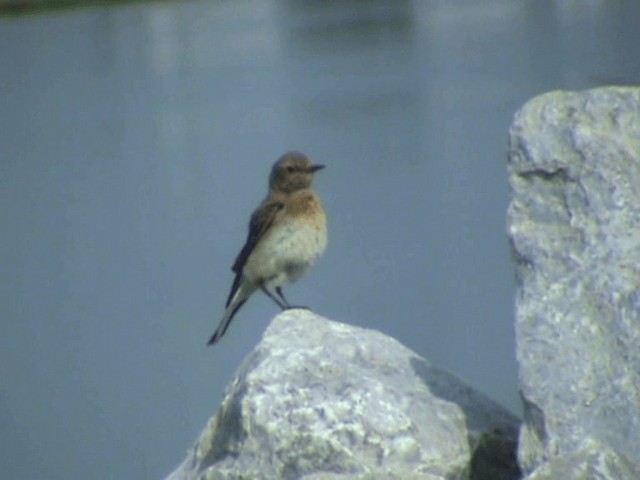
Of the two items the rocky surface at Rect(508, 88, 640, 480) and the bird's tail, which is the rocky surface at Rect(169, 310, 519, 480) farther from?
the bird's tail

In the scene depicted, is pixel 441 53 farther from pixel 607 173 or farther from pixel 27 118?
pixel 607 173

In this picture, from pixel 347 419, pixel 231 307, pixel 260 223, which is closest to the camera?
pixel 347 419

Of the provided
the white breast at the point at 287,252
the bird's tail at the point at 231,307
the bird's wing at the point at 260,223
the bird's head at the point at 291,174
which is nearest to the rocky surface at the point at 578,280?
the white breast at the point at 287,252

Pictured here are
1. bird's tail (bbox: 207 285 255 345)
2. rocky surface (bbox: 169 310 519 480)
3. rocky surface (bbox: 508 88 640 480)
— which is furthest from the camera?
bird's tail (bbox: 207 285 255 345)

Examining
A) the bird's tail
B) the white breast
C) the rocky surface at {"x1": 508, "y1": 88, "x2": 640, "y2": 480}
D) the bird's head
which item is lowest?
the bird's tail

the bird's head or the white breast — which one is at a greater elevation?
the bird's head

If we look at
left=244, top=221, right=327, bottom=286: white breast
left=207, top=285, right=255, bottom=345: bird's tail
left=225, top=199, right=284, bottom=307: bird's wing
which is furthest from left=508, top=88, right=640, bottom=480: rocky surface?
left=207, top=285, right=255, bottom=345: bird's tail

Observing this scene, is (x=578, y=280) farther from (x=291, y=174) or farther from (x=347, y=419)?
(x=291, y=174)

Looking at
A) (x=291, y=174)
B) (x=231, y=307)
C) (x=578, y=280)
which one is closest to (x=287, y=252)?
(x=291, y=174)
